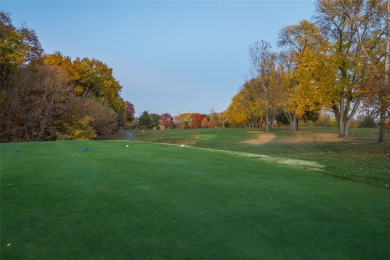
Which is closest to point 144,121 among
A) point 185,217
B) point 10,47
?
point 10,47

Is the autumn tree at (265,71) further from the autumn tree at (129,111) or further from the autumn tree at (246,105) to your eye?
the autumn tree at (129,111)

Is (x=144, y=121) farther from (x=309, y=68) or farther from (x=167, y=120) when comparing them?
(x=309, y=68)

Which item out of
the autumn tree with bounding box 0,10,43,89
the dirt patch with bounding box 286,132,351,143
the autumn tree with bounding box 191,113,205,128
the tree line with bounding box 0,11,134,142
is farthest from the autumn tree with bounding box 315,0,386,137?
the autumn tree with bounding box 191,113,205,128

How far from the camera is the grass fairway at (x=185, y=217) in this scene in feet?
10.3

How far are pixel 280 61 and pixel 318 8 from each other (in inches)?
505

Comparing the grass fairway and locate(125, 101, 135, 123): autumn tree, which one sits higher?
locate(125, 101, 135, 123): autumn tree

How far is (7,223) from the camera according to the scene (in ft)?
12.5

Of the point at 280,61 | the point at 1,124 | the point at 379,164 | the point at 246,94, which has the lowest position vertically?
the point at 379,164

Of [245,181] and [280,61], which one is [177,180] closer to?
[245,181]

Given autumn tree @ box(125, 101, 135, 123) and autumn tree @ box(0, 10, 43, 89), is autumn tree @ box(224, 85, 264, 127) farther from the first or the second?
autumn tree @ box(0, 10, 43, 89)

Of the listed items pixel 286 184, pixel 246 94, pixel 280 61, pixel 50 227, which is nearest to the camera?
pixel 50 227

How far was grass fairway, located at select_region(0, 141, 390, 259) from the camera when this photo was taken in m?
3.15

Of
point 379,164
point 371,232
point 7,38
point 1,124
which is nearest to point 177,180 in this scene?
point 371,232

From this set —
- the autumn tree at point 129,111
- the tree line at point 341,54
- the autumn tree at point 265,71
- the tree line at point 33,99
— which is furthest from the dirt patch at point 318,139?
the autumn tree at point 129,111
